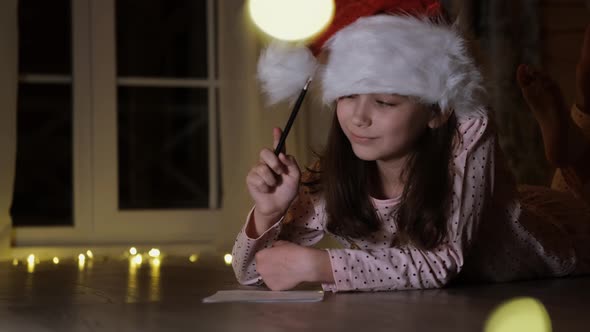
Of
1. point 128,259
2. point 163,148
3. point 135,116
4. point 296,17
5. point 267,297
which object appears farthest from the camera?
point 163,148

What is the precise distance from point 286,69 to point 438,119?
262 millimetres

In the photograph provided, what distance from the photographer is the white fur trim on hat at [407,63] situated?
4.25 ft

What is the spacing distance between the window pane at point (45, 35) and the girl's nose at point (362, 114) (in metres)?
3.40

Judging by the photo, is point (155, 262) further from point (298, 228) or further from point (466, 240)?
point (466, 240)

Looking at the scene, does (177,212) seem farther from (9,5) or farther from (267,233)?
(267,233)

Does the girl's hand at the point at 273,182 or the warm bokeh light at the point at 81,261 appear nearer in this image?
the girl's hand at the point at 273,182

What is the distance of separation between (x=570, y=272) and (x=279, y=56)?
0.79 meters

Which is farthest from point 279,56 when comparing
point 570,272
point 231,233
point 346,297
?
point 231,233

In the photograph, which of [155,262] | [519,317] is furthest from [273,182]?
[155,262]

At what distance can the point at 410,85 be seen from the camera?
1.29 m

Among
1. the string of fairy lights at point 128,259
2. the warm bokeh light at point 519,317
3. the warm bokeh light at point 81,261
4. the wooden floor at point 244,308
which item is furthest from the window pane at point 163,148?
the warm bokeh light at point 519,317

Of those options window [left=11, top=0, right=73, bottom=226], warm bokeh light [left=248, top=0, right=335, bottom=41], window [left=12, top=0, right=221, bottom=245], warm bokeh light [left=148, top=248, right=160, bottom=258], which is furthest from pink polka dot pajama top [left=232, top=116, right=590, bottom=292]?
window [left=11, top=0, right=73, bottom=226]

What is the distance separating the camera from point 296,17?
140cm

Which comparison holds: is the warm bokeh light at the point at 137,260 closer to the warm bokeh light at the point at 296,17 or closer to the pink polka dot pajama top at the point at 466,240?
the pink polka dot pajama top at the point at 466,240
